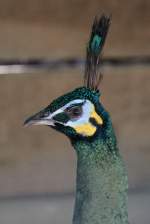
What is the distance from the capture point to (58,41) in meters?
3.40

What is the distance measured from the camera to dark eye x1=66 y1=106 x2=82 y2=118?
1583 millimetres

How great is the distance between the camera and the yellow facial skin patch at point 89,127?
1.60 m

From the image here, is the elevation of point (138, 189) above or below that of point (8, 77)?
below

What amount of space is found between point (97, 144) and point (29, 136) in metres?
1.86

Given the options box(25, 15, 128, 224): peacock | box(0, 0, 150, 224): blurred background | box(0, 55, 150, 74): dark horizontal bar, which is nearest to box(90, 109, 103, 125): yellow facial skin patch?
box(25, 15, 128, 224): peacock

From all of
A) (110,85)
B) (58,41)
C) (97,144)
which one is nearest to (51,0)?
(58,41)

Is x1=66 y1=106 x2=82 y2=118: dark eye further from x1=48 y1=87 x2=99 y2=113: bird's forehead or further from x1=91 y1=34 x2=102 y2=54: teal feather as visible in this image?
x1=91 y1=34 x2=102 y2=54: teal feather

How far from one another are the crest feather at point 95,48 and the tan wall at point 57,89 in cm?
165

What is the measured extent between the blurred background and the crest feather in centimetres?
163

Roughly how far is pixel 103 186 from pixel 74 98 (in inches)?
7.3

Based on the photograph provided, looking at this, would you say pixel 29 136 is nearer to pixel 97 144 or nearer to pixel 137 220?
pixel 137 220

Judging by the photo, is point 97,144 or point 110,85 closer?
point 97,144

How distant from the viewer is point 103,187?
1.66 meters

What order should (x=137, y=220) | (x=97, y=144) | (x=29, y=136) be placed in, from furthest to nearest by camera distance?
(x=29, y=136)
(x=137, y=220)
(x=97, y=144)
